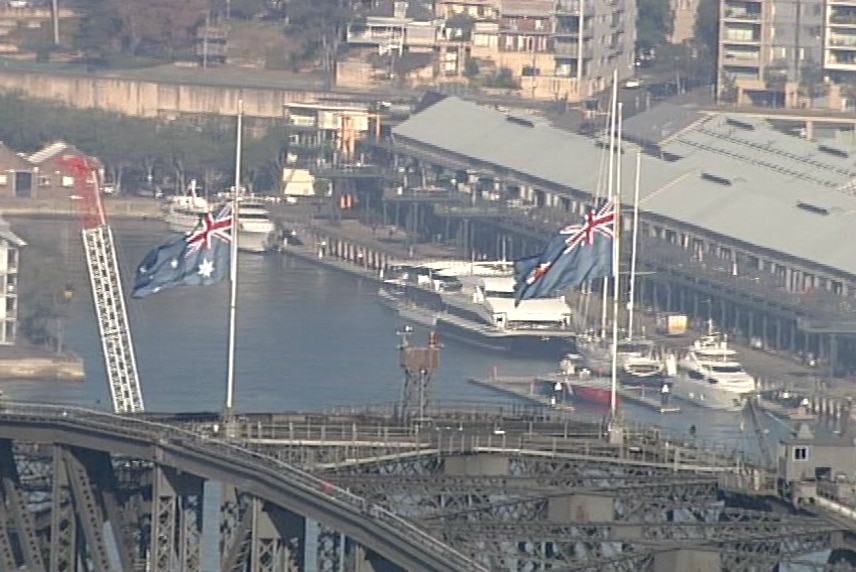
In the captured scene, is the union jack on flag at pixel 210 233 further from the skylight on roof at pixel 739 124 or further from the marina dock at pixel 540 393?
the skylight on roof at pixel 739 124

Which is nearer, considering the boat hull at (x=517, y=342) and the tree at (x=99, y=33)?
the boat hull at (x=517, y=342)

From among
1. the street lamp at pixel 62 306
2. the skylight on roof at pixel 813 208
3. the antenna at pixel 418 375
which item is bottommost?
the street lamp at pixel 62 306

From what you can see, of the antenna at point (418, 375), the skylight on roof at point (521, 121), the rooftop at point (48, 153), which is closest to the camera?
the antenna at point (418, 375)

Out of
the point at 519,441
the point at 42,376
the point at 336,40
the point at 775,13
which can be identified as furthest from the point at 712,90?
the point at 519,441

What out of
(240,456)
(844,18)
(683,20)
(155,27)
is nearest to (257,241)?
(844,18)

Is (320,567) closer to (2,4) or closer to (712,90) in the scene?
(712,90)

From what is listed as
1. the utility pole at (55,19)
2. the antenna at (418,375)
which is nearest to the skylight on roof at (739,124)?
the utility pole at (55,19)

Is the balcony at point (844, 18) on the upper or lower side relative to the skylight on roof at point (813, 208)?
upper

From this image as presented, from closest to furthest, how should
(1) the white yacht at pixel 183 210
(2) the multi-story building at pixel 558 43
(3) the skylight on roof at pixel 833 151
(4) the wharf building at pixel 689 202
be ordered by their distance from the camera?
(4) the wharf building at pixel 689 202 → (1) the white yacht at pixel 183 210 → (3) the skylight on roof at pixel 833 151 → (2) the multi-story building at pixel 558 43
